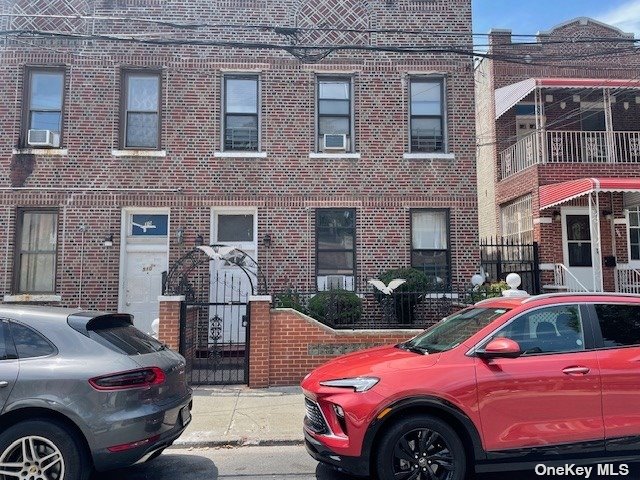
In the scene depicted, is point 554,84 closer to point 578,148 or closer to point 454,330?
point 578,148

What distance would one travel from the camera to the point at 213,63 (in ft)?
38.0

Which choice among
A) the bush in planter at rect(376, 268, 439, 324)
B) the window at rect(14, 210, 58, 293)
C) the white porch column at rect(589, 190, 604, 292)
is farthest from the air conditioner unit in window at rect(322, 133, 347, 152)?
the window at rect(14, 210, 58, 293)

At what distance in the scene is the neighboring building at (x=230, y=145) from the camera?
1109cm

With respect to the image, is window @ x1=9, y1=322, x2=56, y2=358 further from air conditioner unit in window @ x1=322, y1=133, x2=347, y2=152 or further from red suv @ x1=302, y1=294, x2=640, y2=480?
air conditioner unit in window @ x1=322, y1=133, x2=347, y2=152

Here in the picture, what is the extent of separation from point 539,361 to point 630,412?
87 centimetres

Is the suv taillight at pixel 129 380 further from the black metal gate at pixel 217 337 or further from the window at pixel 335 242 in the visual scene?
the window at pixel 335 242

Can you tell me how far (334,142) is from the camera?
1157cm

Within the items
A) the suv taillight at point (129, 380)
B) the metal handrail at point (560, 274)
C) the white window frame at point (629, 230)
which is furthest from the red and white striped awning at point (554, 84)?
the suv taillight at point (129, 380)

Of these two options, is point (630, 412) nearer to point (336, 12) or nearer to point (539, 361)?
point (539, 361)

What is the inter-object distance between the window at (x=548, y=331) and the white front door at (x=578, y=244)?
9.64 meters

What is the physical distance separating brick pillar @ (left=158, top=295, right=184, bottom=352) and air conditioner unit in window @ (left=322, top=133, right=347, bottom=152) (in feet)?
16.3

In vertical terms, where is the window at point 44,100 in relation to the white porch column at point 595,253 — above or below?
above

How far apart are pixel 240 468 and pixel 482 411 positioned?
2.66 m

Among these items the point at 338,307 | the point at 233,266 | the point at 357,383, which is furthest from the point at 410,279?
the point at 357,383
